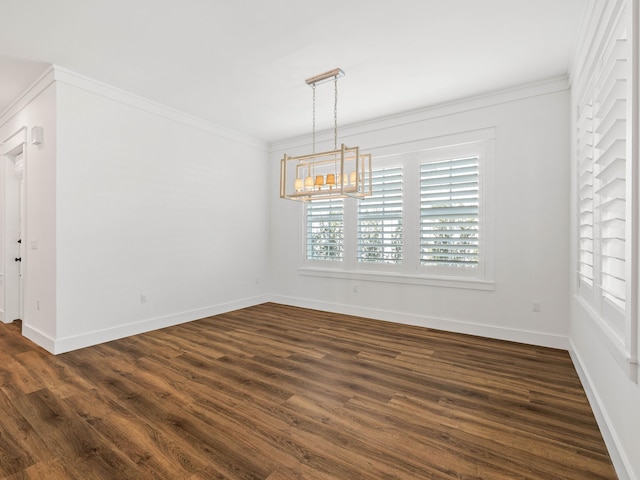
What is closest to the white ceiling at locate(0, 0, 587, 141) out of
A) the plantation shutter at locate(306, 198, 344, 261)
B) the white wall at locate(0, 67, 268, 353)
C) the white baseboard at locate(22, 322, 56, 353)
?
the white wall at locate(0, 67, 268, 353)

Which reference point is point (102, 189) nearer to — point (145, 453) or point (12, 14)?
point (12, 14)

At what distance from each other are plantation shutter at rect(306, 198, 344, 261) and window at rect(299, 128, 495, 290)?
17 mm

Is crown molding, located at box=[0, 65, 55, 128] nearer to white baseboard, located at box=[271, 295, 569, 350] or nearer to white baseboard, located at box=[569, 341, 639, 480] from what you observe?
white baseboard, located at box=[271, 295, 569, 350]

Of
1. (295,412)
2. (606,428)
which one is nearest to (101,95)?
(295,412)

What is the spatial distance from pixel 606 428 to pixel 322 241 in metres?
4.15

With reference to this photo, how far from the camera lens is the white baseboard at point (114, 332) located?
3577 millimetres

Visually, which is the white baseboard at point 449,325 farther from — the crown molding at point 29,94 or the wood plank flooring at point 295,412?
the crown molding at point 29,94

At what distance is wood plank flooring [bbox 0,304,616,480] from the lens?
1.84 m

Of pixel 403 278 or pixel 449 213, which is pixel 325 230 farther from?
pixel 449 213

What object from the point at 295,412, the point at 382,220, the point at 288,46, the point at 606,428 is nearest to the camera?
the point at 606,428

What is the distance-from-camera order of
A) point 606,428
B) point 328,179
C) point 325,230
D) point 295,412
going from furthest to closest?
point 325,230 → point 328,179 → point 295,412 → point 606,428

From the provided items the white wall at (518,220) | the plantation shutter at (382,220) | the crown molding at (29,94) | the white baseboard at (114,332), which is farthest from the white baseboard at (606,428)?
the crown molding at (29,94)

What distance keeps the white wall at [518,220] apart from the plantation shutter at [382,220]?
1.45 feet

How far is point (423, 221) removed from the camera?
15.1 ft
